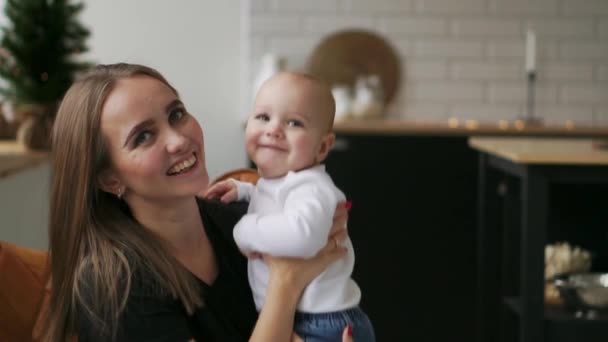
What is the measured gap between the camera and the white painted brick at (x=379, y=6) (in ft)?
16.7

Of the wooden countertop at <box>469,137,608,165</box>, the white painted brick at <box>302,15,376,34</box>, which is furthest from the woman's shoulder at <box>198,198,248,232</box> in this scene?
the white painted brick at <box>302,15,376,34</box>

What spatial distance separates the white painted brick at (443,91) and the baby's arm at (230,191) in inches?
124

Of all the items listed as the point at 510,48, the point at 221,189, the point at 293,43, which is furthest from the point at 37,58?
the point at 510,48

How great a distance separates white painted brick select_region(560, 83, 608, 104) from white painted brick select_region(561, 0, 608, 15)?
0.38 m

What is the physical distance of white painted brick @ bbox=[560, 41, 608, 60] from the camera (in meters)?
5.15

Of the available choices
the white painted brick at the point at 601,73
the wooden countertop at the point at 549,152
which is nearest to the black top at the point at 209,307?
the wooden countertop at the point at 549,152

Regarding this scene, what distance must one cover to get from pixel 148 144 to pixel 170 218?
0.18m

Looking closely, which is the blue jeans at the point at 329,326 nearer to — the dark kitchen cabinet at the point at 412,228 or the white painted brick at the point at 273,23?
the dark kitchen cabinet at the point at 412,228

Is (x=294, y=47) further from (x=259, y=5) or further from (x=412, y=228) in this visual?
(x=412, y=228)

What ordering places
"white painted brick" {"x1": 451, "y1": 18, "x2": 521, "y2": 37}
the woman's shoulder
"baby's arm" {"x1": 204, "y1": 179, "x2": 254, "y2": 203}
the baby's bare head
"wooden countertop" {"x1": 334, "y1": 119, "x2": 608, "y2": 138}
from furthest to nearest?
"white painted brick" {"x1": 451, "y1": 18, "x2": 521, "y2": 37}
"wooden countertop" {"x1": 334, "y1": 119, "x2": 608, "y2": 138}
"baby's arm" {"x1": 204, "y1": 179, "x2": 254, "y2": 203}
the woman's shoulder
the baby's bare head

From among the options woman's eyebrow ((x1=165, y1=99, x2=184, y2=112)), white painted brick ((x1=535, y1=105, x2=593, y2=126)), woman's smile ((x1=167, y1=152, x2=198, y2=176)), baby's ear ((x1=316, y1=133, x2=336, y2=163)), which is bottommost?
white painted brick ((x1=535, y1=105, x2=593, y2=126))

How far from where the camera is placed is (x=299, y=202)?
1.69 metres

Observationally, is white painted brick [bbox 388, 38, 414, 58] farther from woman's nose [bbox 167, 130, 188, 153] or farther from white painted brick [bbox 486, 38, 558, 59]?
woman's nose [bbox 167, 130, 188, 153]

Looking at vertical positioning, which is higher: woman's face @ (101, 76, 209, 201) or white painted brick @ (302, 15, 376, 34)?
white painted brick @ (302, 15, 376, 34)
